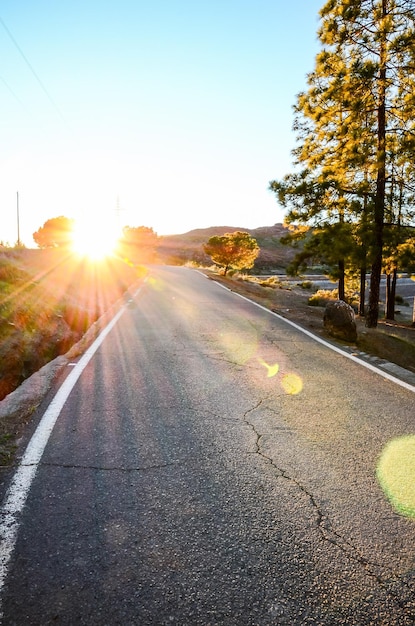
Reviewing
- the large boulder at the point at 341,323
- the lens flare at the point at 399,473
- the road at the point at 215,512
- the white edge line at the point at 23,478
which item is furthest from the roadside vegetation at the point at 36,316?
the large boulder at the point at 341,323

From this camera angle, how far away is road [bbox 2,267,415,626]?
Answer: 2125 millimetres

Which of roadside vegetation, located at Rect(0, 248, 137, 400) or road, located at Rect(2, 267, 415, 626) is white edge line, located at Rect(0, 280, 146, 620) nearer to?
road, located at Rect(2, 267, 415, 626)

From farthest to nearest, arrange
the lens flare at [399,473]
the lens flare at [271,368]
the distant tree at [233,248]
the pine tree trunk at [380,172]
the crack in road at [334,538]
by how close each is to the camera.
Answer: the distant tree at [233,248]
the pine tree trunk at [380,172]
the lens flare at [271,368]
the lens flare at [399,473]
the crack in road at [334,538]

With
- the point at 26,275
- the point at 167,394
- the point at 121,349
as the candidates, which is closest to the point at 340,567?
the point at 167,394

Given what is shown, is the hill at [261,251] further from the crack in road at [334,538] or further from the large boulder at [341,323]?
the crack in road at [334,538]

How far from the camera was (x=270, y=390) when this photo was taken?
5535 millimetres

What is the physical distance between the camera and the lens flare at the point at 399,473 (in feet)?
9.82

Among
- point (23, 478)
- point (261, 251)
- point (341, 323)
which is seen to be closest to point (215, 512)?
point (23, 478)

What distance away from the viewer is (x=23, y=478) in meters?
3.21

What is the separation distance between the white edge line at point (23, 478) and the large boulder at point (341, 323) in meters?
6.37

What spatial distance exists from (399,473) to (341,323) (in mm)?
6495

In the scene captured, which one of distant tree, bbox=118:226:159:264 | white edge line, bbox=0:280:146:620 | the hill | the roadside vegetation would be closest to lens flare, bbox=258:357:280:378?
white edge line, bbox=0:280:146:620

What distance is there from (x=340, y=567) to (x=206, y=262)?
7659 cm

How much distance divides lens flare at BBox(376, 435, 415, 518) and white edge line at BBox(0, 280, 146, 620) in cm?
263
